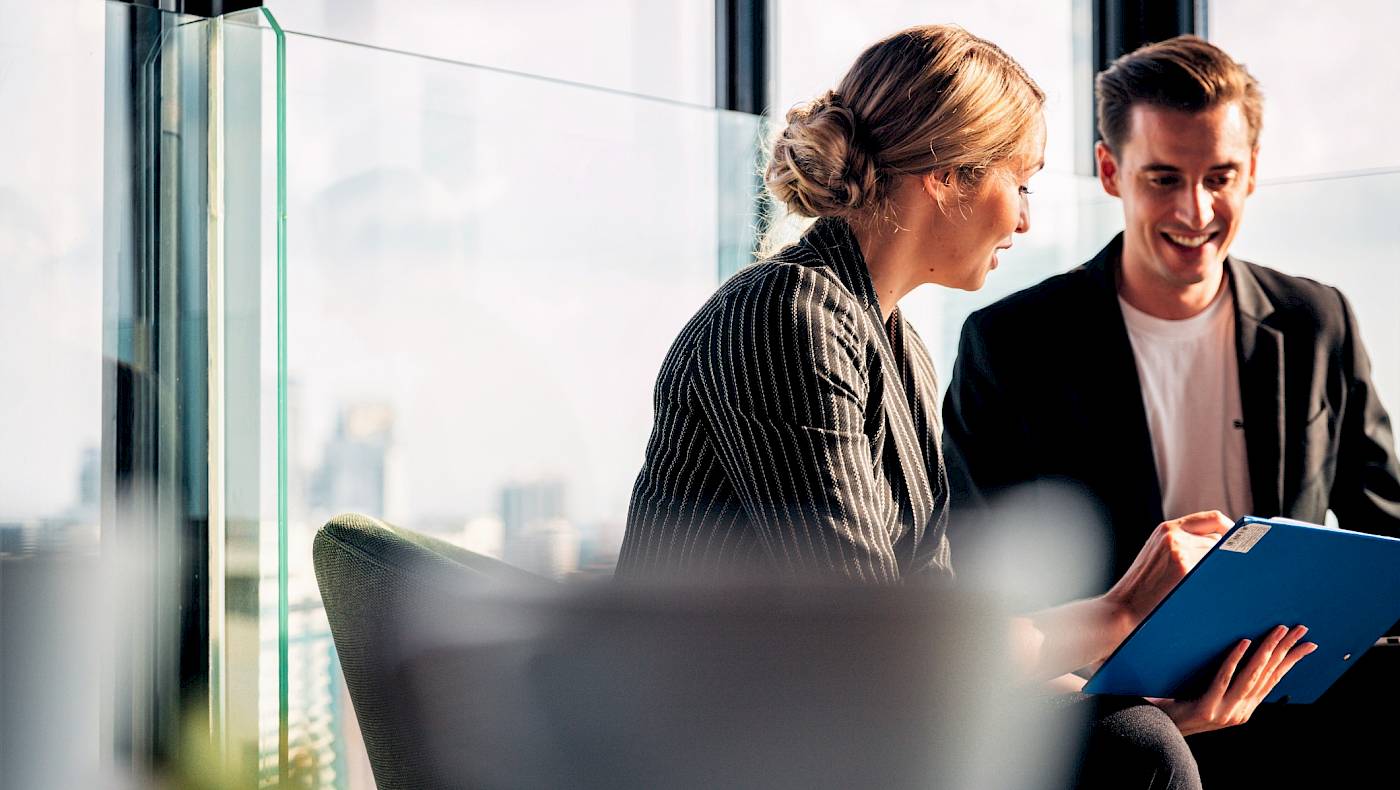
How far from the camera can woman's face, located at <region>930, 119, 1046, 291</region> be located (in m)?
1.24

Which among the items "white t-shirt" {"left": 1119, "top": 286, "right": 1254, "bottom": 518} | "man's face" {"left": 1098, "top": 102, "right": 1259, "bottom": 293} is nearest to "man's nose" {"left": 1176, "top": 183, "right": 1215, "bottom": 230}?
"man's face" {"left": 1098, "top": 102, "right": 1259, "bottom": 293}

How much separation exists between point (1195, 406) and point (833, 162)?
2.78 ft

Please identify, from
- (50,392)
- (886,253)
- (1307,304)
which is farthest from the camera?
(1307,304)

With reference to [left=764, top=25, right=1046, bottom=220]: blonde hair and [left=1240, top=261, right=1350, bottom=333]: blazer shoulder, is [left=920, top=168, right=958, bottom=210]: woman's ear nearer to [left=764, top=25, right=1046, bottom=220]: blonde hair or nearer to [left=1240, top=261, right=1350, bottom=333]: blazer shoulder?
[left=764, top=25, right=1046, bottom=220]: blonde hair

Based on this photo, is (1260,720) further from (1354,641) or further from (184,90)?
(184,90)

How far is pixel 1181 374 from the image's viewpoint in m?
1.81

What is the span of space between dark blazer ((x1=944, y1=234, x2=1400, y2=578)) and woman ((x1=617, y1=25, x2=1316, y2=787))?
46cm

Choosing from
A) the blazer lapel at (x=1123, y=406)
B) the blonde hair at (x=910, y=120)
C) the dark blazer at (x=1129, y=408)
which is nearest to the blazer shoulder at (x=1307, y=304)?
the dark blazer at (x=1129, y=408)

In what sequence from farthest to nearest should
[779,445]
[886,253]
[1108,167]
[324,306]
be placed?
[1108,167] → [324,306] → [886,253] → [779,445]

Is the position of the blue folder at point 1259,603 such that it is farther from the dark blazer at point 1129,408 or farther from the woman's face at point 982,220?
the dark blazer at point 1129,408

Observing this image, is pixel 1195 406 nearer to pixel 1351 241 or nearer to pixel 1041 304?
pixel 1041 304

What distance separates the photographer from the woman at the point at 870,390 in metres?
1.00

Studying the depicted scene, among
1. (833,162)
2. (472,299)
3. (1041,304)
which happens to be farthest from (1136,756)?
(472,299)

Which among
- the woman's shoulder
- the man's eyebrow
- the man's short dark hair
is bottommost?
the woman's shoulder
